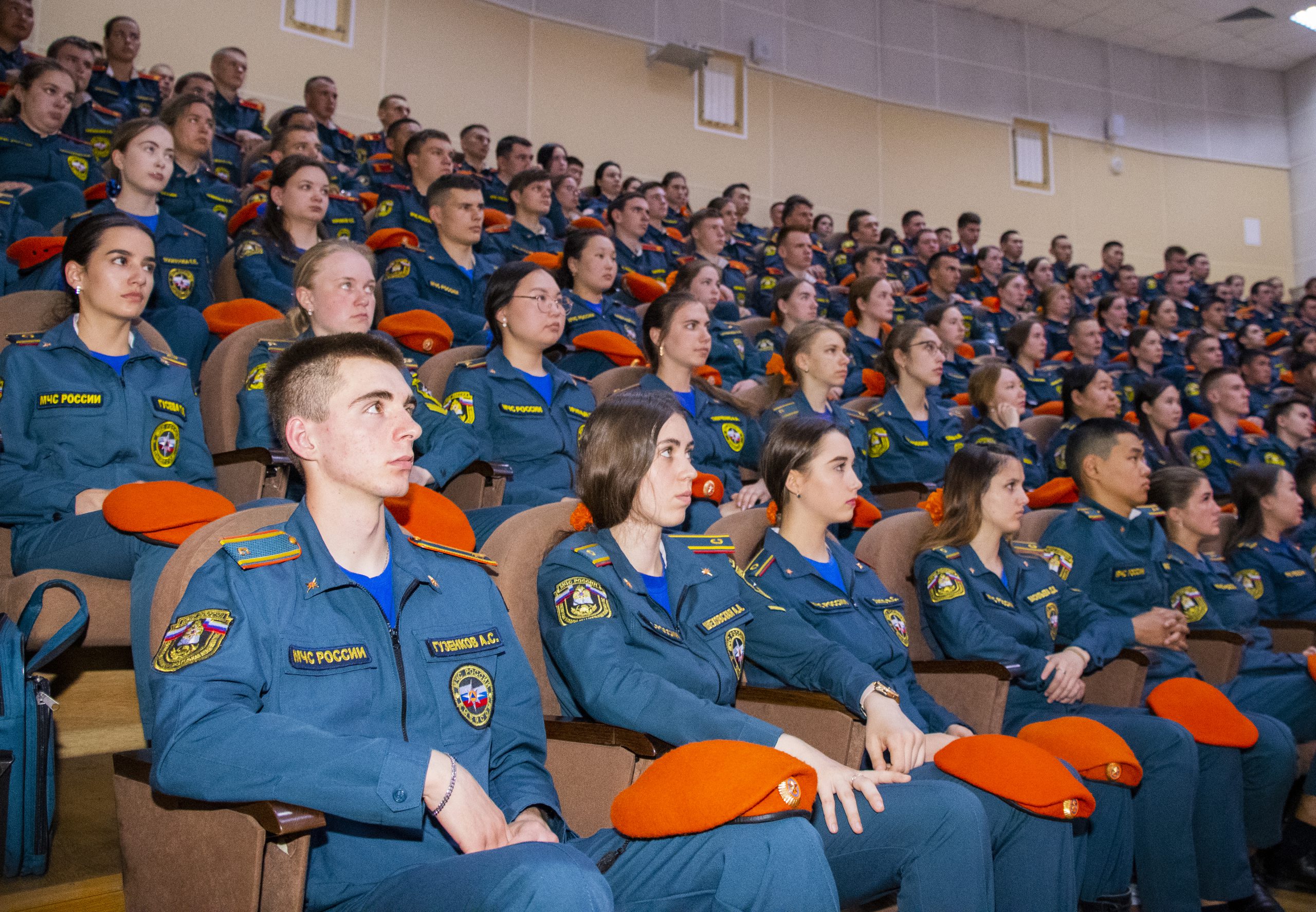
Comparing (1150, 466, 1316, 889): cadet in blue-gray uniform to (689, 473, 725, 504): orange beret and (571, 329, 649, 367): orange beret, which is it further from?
(571, 329, 649, 367): orange beret

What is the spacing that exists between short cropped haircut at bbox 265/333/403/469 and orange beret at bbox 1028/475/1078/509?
7.81ft

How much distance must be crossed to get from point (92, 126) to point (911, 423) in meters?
3.86

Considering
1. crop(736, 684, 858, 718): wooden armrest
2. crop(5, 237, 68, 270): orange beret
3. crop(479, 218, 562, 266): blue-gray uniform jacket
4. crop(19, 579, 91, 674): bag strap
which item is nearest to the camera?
crop(19, 579, 91, 674): bag strap

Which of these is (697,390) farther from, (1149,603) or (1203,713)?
(1203,713)

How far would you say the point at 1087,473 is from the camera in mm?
2941

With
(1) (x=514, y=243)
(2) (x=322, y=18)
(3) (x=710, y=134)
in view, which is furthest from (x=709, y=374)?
(3) (x=710, y=134)

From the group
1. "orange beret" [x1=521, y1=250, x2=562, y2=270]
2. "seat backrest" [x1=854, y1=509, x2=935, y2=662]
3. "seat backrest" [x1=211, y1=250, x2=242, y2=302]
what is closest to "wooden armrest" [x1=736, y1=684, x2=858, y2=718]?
"seat backrest" [x1=854, y1=509, x2=935, y2=662]

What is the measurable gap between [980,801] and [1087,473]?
1.72 meters

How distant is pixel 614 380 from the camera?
123 inches

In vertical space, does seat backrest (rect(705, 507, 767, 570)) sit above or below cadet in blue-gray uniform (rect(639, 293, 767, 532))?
below

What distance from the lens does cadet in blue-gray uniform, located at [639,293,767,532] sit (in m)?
3.02

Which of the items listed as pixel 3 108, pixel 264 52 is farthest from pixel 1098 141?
pixel 3 108

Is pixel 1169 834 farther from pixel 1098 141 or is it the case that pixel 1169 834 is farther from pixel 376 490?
pixel 1098 141

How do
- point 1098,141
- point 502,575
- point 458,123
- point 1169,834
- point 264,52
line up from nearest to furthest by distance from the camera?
1. point 502,575
2. point 1169,834
3. point 264,52
4. point 458,123
5. point 1098,141
